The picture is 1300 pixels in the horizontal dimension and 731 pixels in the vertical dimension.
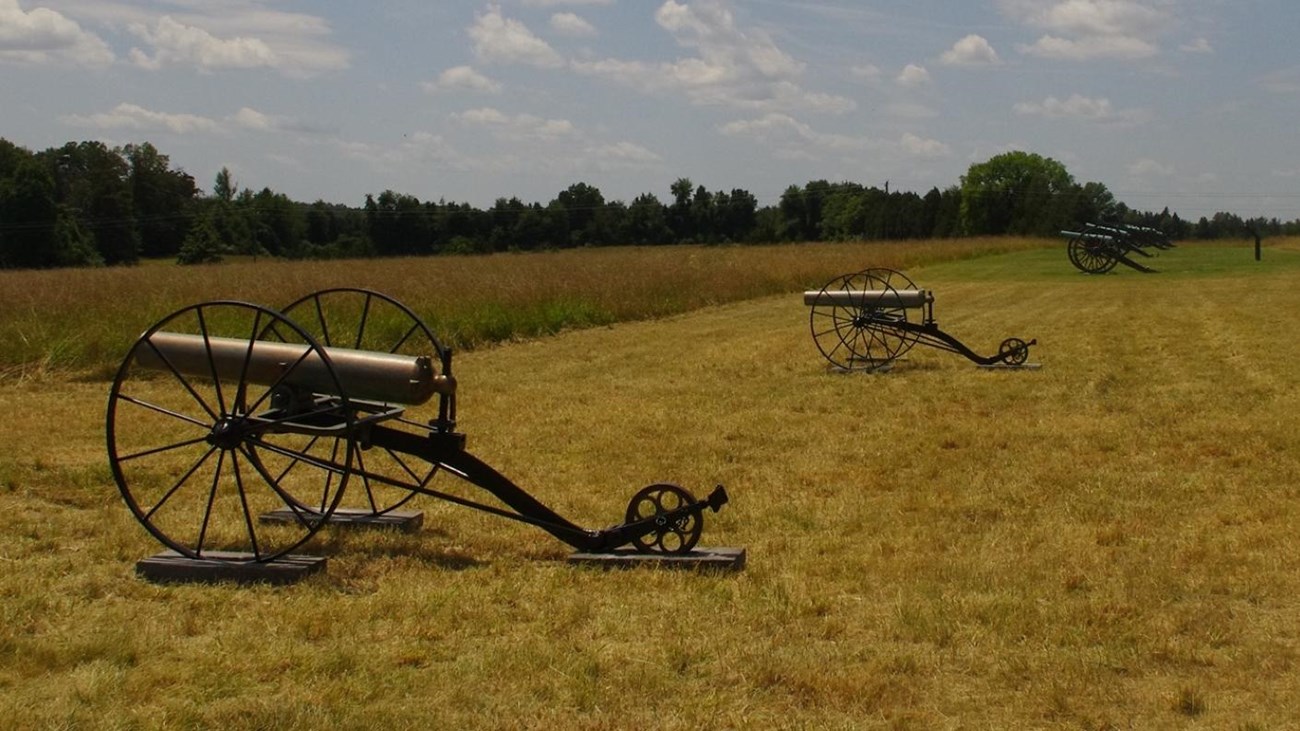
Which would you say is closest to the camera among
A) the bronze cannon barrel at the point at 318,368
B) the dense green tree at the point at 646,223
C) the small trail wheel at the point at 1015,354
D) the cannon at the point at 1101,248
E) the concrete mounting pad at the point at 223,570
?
the concrete mounting pad at the point at 223,570

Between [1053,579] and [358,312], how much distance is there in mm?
13909

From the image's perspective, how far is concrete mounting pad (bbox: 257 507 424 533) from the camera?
7.26 metres

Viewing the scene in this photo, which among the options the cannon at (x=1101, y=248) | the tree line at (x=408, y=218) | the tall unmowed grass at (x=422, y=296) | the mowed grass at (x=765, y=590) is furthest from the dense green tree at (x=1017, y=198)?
the mowed grass at (x=765, y=590)

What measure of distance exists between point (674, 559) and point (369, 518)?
6.24 ft

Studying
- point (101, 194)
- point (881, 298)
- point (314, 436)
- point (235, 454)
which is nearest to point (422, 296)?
point (881, 298)

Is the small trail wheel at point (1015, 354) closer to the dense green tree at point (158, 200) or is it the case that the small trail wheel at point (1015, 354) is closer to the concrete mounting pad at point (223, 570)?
the concrete mounting pad at point (223, 570)

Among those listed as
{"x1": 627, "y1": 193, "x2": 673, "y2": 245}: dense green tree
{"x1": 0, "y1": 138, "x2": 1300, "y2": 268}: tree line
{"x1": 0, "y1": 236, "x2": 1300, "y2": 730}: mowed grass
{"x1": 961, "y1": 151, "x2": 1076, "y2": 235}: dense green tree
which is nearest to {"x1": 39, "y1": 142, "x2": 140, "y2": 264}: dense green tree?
{"x1": 0, "y1": 138, "x2": 1300, "y2": 268}: tree line

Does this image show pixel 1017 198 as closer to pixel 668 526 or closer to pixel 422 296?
pixel 422 296

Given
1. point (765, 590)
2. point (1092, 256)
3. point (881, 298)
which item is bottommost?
point (765, 590)

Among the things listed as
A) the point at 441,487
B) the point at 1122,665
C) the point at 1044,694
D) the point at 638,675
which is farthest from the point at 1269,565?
the point at 441,487

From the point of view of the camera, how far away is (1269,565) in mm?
6293

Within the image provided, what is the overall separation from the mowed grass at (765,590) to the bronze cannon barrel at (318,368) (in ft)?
2.84

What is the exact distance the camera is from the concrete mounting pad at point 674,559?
629 cm

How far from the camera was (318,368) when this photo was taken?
6367 millimetres
